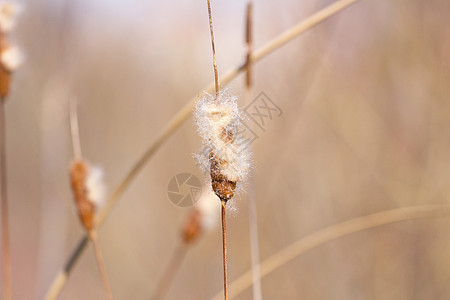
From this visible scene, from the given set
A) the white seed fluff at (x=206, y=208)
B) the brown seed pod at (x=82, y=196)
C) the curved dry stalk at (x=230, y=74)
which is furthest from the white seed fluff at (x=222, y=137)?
the white seed fluff at (x=206, y=208)

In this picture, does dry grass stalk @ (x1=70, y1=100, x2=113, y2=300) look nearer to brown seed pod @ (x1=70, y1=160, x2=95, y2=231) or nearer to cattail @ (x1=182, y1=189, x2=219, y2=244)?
brown seed pod @ (x1=70, y1=160, x2=95, y2=231)

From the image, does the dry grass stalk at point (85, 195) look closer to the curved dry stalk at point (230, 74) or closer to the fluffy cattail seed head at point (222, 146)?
the curved dry stalk at point (230, 74)

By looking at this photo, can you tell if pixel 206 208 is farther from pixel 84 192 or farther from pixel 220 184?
pixel 220 184

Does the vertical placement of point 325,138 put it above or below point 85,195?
above

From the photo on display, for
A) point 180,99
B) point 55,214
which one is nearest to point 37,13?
point 180,99

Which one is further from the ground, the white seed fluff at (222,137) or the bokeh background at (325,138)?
the bokeh background at (325,138)

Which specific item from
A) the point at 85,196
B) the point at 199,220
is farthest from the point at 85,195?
the point at 199,220
